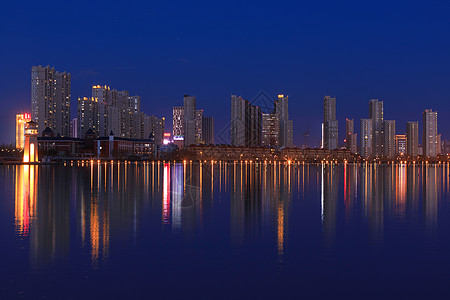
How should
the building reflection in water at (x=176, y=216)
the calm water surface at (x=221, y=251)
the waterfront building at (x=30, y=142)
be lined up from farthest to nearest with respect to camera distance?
1. the waterfront building at (x=30, y=142)
2. the building reflection in water at (x=176, y=216)
3. the calm water surface at (x=221, y=251)

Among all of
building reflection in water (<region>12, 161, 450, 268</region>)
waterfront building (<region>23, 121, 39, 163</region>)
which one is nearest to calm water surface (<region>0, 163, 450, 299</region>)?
building reflection in water (<region>12, 161, 450, 268</region>)

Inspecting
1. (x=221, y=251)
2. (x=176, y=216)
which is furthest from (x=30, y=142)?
(x=221, y=251)

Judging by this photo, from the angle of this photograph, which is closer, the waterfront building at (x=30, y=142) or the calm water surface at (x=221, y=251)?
the calm water surface at (x=221, y=251)

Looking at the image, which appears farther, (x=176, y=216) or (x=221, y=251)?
(x=176, y=216)

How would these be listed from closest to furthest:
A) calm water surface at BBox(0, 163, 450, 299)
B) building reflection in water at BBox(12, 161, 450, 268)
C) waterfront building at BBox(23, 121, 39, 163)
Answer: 1. calm water surface at BBox(0, 163, 450, 299)
2. building reflection in water at BBox(12, 161, 450, 268)
3. waterfront building at BBox(23, 121, 39, 163)

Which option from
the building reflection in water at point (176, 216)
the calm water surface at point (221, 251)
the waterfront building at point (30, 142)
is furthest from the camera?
the waterfront building at point (30, 142)

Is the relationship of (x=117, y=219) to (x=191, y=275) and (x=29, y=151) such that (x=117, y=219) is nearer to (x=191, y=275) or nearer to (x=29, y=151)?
(x=191, y=275)

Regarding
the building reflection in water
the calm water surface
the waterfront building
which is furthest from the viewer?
the waterfront building

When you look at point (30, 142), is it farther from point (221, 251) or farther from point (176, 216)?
point (221, 251)

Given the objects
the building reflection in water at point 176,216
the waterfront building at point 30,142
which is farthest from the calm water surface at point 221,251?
the waterfront building at point 30,142

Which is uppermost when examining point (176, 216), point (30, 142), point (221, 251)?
point (30, 142)

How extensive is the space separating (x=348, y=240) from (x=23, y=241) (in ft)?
42.5

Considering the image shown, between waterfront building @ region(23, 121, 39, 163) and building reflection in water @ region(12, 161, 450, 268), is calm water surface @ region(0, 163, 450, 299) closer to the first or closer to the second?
building reflection in water @ region(12, 161, 450, 268)

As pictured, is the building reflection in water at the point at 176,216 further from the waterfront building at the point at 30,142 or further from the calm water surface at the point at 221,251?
the waterfront building at the point at 30,142
